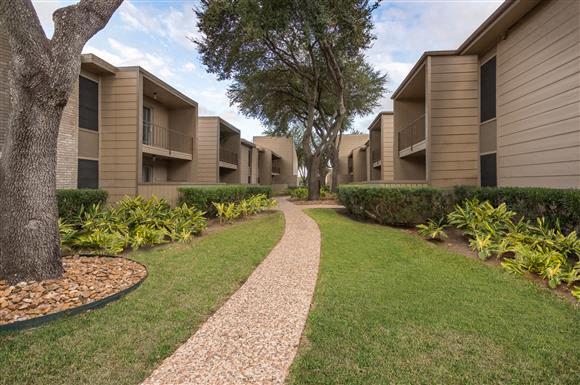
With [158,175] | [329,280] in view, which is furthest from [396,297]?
[158,175]

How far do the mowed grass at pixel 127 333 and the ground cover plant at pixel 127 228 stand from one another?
1372 mm

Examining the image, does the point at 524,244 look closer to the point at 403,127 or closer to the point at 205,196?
the point at 205,196

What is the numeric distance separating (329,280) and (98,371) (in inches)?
119

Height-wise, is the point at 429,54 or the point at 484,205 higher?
the point at 429,54

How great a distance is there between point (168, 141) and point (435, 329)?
15489mm

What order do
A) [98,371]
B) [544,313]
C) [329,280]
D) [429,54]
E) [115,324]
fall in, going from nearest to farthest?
[98,371] < [115,324] < [544,313] < [329,280] < [429,54]

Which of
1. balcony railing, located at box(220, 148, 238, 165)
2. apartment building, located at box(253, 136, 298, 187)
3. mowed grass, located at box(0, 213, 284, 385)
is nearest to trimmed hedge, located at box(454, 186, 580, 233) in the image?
mowed grass, located at box(0, 213, 284, 385)

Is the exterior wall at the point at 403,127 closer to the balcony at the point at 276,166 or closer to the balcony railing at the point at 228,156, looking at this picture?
→ the balcony railing at the point at 228,156

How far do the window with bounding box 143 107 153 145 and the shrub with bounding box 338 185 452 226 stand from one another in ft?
33.7

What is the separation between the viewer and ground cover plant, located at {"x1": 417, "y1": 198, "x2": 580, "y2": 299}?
435cm

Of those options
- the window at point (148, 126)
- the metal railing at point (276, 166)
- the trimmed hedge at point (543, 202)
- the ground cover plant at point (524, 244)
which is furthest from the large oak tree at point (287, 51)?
the metal railing at point (276, 166)

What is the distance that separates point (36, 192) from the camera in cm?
383

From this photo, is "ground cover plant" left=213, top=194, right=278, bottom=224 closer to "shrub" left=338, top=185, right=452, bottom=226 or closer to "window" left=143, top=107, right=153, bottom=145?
"shrub" left=338, top=185, right=452, bottom=226

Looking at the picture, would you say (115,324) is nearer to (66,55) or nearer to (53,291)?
(53,291)
